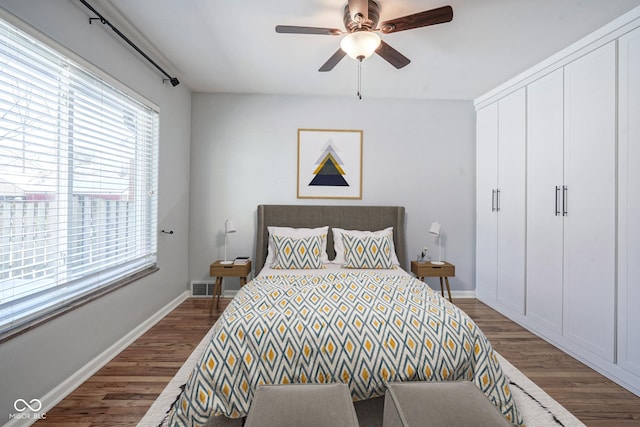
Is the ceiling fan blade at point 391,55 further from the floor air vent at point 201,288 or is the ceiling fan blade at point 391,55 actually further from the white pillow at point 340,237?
the floor air vent at point 201,288

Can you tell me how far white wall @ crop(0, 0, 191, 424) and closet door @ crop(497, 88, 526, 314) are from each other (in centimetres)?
382

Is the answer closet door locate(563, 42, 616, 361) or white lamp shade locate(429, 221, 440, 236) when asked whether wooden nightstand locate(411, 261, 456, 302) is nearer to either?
white lamp shade locate(429, 221, 440, 236)

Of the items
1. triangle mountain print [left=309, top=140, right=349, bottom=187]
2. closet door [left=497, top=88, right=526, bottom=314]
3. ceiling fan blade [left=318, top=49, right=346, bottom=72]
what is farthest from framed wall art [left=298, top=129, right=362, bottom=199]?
closet door [left=497, top=88, right=526, bottom=314]

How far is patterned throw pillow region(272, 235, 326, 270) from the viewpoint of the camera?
3.26 metres

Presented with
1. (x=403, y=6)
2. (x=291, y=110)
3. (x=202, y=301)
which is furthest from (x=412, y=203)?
(x=202, y=301)

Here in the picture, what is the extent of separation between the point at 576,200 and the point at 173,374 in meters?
3.51

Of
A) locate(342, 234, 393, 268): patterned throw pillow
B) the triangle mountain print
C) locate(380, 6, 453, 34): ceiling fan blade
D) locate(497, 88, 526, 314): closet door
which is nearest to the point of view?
locate(380, 6, 453, 34): ceiling fan blade

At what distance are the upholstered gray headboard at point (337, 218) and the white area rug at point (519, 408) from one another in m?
1.89

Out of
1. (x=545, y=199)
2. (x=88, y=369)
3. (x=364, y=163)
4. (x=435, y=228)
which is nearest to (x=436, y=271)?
(x=435, y=228)

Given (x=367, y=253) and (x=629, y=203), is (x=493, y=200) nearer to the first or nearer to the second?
(x=629, y=203)

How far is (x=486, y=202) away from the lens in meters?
3.79

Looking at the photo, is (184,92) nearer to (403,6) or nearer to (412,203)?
(403,6)

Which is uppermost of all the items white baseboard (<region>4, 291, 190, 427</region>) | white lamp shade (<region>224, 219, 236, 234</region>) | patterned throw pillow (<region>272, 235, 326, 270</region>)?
white lamp shade (<region>224, 219, 236, 234</region>)

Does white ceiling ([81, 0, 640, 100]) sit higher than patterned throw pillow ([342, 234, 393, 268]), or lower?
higher
